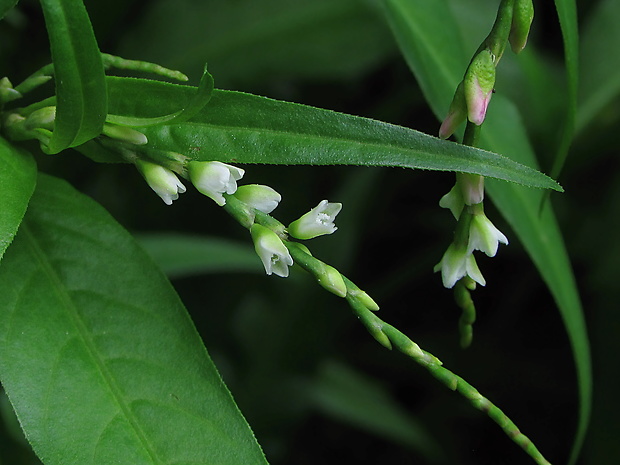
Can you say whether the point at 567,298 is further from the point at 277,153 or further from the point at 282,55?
the point at 282,55

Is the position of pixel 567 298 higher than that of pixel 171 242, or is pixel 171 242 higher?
pixel 567 298

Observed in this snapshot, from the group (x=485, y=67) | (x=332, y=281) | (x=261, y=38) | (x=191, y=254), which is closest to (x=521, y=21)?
(x=485, y=67)

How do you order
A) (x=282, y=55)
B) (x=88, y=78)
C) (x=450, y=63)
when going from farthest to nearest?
(x=282, y=55), (x=450, y=63), (x=88, y=78)

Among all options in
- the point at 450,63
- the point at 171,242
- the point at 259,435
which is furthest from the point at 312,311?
the point at 450,63

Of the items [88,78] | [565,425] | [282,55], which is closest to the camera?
[88,78]

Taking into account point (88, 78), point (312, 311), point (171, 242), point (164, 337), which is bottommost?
point (312, 311)

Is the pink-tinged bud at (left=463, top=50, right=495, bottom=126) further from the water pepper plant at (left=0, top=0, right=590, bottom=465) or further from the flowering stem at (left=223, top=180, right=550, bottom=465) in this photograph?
the flowering stem at (left=223, top=180, right=550, bottom=465)

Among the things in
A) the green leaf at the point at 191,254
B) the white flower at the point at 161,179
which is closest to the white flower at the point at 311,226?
the white flower at the point at 161,179
